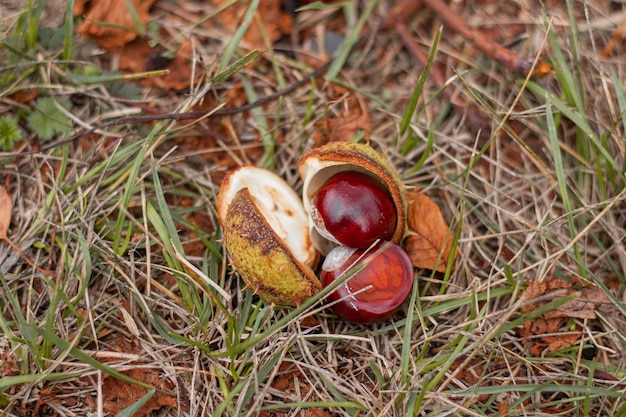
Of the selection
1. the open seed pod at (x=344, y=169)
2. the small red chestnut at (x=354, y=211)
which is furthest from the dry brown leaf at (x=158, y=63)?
the small red chestnut at (x=354, y=211)

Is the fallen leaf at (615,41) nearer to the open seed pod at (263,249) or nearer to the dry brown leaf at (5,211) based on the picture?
the open seed pod at (263,249)

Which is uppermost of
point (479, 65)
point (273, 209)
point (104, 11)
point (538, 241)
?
point (104, 11)

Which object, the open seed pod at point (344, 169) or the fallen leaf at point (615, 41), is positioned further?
the fallen leaf at point (615, 41)

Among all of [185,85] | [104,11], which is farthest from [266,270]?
[104,11]

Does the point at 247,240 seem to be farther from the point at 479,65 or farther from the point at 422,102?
the point at 479,65

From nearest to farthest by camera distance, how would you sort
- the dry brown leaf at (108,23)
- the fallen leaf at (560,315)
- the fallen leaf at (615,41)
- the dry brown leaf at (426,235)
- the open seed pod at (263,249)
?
the open seed pod at (263,249) → the fallen leaf at (560,315) → the dry brown leaf at (426,235) → the dry brown leaf at (108,23) → the fallen leaf at (615,41)

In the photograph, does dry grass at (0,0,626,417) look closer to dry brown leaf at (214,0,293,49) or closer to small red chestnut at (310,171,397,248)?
dry brown leaf at (214,0,293,49)

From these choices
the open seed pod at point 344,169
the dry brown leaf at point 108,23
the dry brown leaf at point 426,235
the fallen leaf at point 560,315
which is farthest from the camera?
the dry brown leaf at point 108,23
